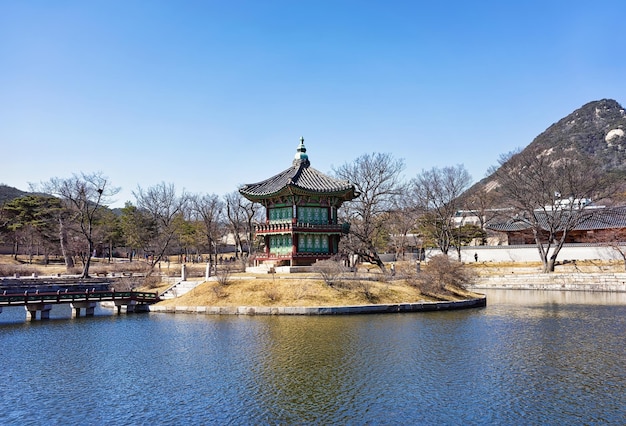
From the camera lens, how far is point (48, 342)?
Answer: 26625mm

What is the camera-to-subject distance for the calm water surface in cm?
1547

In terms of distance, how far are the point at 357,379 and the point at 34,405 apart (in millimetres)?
11123

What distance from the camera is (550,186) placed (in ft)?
208

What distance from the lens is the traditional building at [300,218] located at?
1921 inches

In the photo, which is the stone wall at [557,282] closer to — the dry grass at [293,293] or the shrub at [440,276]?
the shrub at [440,276]

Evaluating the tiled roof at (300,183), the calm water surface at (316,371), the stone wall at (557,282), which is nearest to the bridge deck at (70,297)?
the calm water surface at (316,371)

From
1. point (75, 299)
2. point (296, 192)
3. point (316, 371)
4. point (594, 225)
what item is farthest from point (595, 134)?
point (316, 371)

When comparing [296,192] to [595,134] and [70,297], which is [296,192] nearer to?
[70,297]

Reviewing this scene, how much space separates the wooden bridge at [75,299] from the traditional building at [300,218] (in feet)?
44.6

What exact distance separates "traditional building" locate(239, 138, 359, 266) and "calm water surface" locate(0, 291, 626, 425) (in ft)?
51.9

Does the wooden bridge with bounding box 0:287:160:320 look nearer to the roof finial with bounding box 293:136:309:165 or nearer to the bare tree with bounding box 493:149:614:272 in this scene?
the roof finial with bounding box 293:136:309:165

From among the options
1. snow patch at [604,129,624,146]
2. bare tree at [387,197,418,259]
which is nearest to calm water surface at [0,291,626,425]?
bare tree at [387,197,418,259]

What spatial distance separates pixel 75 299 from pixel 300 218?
21896mm

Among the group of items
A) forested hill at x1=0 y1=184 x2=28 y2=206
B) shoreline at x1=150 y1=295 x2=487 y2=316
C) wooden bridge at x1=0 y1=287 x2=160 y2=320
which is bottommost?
shoreline at x1=150 y1=295 x2=487 y2=316
